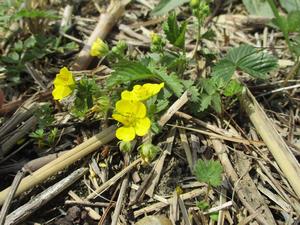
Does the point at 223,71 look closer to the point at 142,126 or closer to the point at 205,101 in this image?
the point at 205,101

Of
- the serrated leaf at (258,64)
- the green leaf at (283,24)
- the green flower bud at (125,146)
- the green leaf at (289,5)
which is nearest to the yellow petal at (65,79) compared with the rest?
the green flower bud at (125,146)

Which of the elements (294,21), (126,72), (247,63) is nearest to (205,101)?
(247,63)

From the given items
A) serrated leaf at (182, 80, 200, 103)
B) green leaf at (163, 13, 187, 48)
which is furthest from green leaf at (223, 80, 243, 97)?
green leaf at (163, 13, 187, 48)

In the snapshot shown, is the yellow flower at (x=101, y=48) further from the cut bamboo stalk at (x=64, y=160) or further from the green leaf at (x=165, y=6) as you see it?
the green leaf at (x=165, y=6)

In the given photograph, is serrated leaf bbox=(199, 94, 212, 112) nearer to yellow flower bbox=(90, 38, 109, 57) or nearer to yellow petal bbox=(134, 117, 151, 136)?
yellow petal bbox=(134, 117, 151, 136)

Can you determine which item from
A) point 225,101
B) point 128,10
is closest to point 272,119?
point 225,101

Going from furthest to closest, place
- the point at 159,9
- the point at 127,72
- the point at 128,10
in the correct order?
1. the point at 128,10
2. the point at 159,9
3. the point at 127,72

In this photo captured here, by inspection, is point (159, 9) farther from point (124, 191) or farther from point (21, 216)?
point (21, 216)
